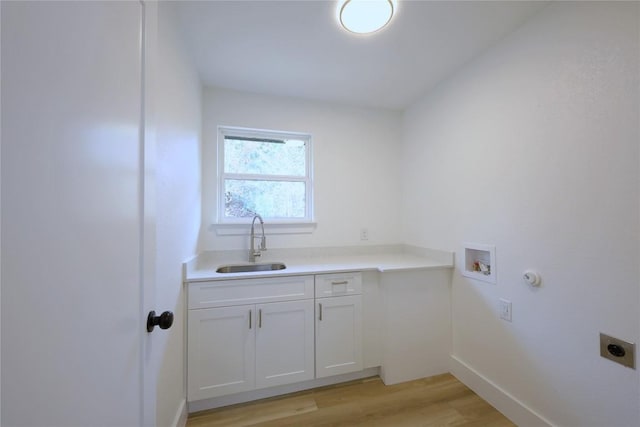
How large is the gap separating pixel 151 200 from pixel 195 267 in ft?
3.83

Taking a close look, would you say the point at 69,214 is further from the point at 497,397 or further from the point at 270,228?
the point at 497,397

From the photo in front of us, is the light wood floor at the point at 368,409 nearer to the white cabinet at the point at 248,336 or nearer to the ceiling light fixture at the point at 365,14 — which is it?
the white cabinet at the point at 248,336

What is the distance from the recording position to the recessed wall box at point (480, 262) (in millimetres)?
1678

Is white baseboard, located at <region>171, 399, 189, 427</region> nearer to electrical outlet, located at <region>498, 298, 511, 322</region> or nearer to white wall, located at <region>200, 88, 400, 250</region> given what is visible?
white wall, located at <region>200, 88, 400, 250</region>

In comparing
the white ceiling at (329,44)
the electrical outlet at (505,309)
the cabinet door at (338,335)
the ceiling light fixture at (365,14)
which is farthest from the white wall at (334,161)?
the electrical outlet at (505,309)

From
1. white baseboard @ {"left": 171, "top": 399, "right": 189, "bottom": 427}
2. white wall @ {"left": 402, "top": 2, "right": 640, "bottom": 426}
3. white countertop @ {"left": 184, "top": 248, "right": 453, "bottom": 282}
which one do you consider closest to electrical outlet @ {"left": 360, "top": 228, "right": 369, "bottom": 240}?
white countertop @ {"left": 184, "top": 248, "right": 453, "bottom": 282}

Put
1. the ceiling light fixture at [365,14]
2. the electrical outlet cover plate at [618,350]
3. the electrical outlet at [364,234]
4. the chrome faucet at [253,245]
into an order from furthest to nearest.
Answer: the electrical outlet at [364,234] → the chrome faucet at [253,245] → the ceiling light fixture at [365,14] → the electrical outlet cover plate at [618,350]

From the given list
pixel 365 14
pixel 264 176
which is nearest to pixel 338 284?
pixel 264 176

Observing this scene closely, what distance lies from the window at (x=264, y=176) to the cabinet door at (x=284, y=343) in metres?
0.89

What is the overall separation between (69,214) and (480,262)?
86.8 inches

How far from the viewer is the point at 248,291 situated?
1.68 metres

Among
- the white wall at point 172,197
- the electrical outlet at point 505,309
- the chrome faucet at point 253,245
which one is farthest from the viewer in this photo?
the chrome faucet at point 253,245

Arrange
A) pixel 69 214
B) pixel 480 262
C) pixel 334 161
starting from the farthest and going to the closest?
pixel 334 161 < pixel 480 262 < pixel 69 214

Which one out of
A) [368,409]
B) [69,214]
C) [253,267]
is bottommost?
[368,409]
